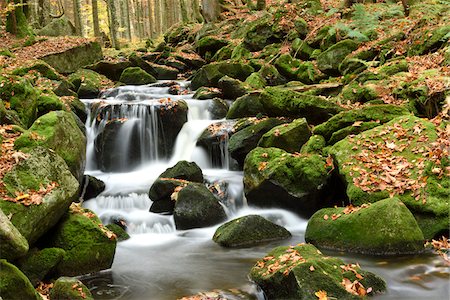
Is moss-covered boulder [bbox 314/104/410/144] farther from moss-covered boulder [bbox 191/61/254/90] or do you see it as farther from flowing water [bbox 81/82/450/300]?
moss-covered boulder [bbox 191/61/254/90]

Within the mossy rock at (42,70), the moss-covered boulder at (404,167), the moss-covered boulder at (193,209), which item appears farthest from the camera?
the mossy rock at (42,70)

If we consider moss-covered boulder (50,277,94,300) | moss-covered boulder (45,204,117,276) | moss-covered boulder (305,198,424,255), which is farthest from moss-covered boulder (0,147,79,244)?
moss-covered boulder (305,198,424,255)

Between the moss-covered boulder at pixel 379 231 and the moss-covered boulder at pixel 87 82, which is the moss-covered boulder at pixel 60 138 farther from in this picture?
the moss-covered boulder at pixel 87 82

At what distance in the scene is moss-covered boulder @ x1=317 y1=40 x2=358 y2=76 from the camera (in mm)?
13998

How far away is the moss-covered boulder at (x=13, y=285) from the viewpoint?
4.28 meters

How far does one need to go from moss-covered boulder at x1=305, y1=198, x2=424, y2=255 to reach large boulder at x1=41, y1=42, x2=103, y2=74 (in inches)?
596

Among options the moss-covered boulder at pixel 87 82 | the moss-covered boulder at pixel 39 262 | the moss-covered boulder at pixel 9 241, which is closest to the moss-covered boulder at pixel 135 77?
the moss-covered boulder at pixel 87 82

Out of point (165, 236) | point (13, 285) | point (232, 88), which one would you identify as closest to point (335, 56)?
point (232, 88)

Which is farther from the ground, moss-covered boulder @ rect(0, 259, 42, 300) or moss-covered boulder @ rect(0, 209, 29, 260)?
moss-covered boulder @ rect(0, 209, 29, 260)

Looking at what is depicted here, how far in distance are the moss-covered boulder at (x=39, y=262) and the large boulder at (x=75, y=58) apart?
45.5ft

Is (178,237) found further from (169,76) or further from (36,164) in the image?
(169,76)

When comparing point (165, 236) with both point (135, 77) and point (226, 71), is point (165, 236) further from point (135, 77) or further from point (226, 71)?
point (135, 77)

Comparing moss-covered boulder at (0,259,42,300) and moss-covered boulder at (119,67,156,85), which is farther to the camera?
moss-covered boulder at (119,67,156,85)

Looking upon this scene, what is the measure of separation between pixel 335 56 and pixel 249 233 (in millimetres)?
8530
